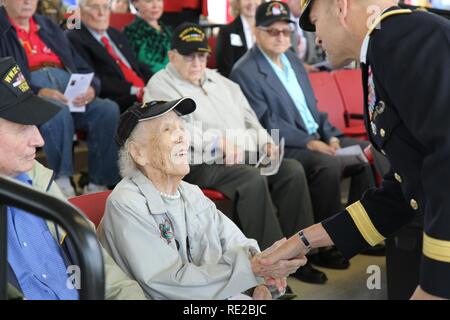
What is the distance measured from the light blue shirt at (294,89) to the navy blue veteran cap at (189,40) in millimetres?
619

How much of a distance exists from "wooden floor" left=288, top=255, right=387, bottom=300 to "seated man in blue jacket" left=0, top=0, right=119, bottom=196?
1195 millimetres

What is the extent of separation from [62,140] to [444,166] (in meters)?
2.78

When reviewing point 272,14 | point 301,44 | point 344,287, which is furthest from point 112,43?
point 344,287

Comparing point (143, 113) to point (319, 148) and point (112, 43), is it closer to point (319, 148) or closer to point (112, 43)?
point (319, 148)

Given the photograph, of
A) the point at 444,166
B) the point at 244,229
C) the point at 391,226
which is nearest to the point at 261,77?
the point at 244,229

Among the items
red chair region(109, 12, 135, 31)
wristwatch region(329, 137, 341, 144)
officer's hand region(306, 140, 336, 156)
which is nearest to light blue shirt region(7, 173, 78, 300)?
officer's hand region(306, 140, 336, 156)

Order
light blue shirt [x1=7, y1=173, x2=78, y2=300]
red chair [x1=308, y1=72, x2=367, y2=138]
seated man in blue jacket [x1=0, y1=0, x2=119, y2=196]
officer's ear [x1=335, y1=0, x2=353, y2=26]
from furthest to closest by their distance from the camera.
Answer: red chair [x1=308, y1=72, x2=367, y2=138] → seated man in blue jacket [x1=0, y1=0, x2=119, y2=196] → light blue shirt [x1=7, y1=173, x2=78, y2=300] → officer's ear [x1=335, y1=0, x2=353, y2=26]

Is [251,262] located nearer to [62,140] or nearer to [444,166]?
[444,166]

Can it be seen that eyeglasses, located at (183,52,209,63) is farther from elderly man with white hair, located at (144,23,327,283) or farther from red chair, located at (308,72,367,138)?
red chair, located at (308,72,367,138)

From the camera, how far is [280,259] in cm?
202

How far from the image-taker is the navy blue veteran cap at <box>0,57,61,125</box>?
78.6 inches

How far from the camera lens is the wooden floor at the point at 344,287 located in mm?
3479

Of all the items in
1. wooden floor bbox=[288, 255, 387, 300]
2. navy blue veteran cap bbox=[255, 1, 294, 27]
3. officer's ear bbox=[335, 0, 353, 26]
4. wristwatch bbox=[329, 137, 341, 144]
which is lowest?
wooden floor bbox=[288, 255, 387, 300]

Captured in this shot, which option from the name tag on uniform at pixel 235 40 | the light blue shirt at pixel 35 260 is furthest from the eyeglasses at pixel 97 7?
the light blue shirt at pixel 35 260
